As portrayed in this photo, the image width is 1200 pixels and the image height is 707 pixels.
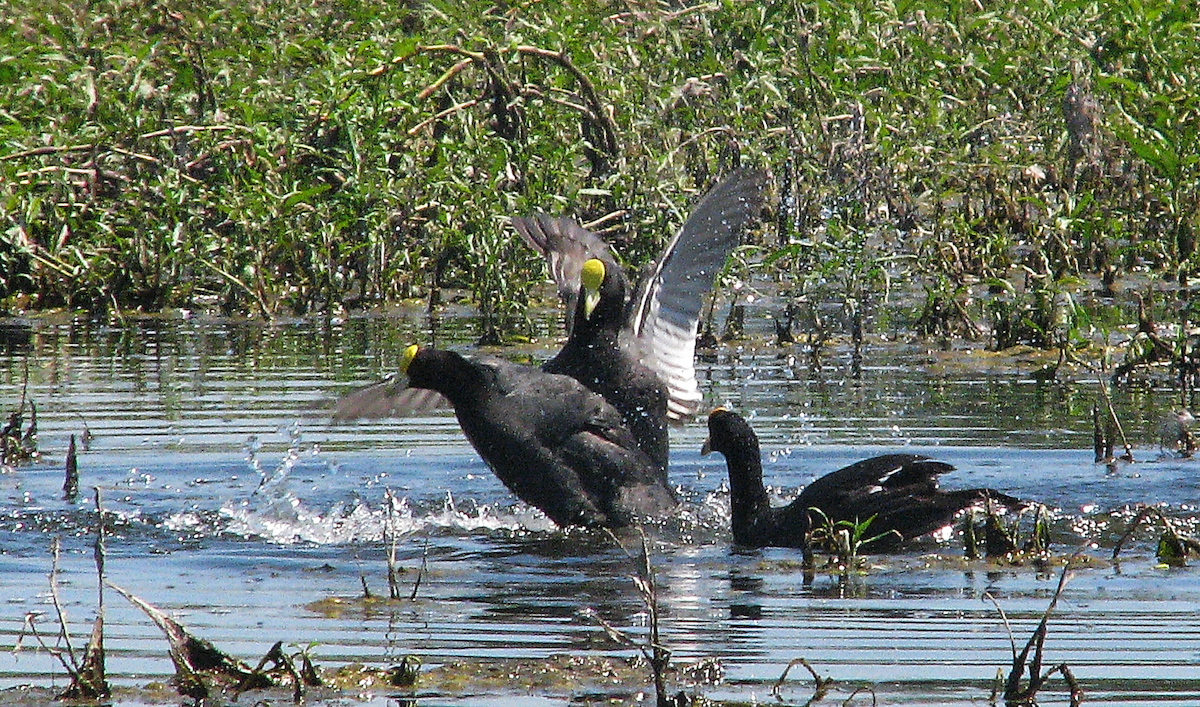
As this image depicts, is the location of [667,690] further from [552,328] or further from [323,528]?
[552,328]

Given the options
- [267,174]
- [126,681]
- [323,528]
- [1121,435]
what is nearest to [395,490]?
[323,528]

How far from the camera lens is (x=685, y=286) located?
928cm

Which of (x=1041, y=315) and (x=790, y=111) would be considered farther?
(x=790, y=111)

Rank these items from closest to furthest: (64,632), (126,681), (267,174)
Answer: (64,632), (126,681), (267,174)

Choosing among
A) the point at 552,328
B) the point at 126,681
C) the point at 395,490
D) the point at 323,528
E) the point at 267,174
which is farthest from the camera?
the point at 267,174

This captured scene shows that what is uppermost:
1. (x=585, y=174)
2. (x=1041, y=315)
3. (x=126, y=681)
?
(x=585, y=174)

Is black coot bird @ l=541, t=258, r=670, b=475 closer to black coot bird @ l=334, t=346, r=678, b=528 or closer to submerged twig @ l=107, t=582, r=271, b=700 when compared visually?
black coot bird @ l=334, t=346, r=678, b=528

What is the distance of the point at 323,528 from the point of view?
7559 millimetres

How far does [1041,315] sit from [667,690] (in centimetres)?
646

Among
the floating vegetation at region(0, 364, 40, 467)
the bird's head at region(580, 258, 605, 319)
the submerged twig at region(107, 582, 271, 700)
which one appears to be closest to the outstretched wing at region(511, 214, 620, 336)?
the bird's head at region(580, 258, 605, 319)

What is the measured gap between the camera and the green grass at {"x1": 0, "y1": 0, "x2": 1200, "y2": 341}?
12.6m

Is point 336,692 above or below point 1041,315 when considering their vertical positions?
below

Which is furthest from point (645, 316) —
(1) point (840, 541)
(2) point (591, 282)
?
(1) point (840, 541)

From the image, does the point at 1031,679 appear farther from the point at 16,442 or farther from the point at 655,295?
the point at 16,442
